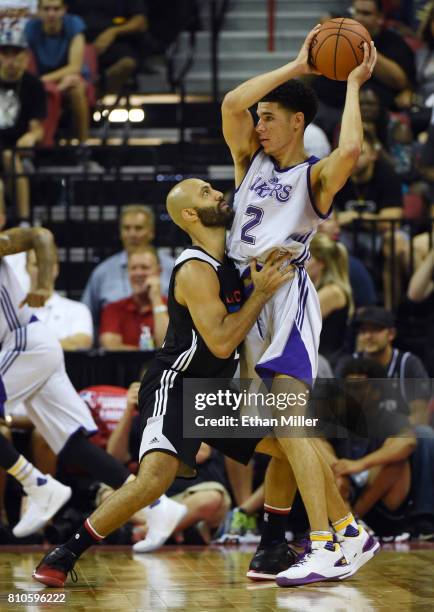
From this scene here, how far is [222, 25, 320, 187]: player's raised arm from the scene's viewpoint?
5750 millimetres

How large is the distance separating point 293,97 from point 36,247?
5.71ft

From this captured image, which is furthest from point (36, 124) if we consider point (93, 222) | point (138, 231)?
point (138, 231)

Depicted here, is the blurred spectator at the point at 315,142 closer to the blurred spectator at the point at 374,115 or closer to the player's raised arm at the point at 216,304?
the blurred spectator at the point at 374,115

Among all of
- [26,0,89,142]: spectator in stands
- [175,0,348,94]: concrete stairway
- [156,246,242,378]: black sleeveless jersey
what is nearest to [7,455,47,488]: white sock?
[156,246,242,378]: black sleeveless jersey

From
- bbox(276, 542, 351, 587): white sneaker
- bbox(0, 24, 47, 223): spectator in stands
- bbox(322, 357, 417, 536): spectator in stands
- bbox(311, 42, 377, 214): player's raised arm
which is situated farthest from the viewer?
bbox(0, 24, 47, 223): spectator in stands

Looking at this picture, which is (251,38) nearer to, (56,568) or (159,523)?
(159,523)

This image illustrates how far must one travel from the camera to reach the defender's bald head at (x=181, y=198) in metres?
5.97

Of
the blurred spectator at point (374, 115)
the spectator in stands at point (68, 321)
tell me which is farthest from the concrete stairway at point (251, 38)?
the spectator in stands at point (68, 321)

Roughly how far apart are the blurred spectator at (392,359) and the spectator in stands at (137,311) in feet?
4.54

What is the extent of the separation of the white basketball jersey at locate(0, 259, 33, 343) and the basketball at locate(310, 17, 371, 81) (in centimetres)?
236

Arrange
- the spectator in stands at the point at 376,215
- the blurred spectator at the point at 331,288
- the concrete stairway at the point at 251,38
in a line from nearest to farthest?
the blurred spectator at the point at 331,288
the spectator in stands at the point at 376,215
the concrete stairway at the point at 251,38

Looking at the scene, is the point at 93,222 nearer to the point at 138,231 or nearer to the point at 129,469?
the point at 138,231

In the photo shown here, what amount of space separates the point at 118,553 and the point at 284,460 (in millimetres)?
1486

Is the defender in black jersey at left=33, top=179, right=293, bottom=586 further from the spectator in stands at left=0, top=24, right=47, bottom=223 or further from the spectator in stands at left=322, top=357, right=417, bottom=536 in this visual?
the spectator in stands at left=0, top=24, right=47, bottom=223
